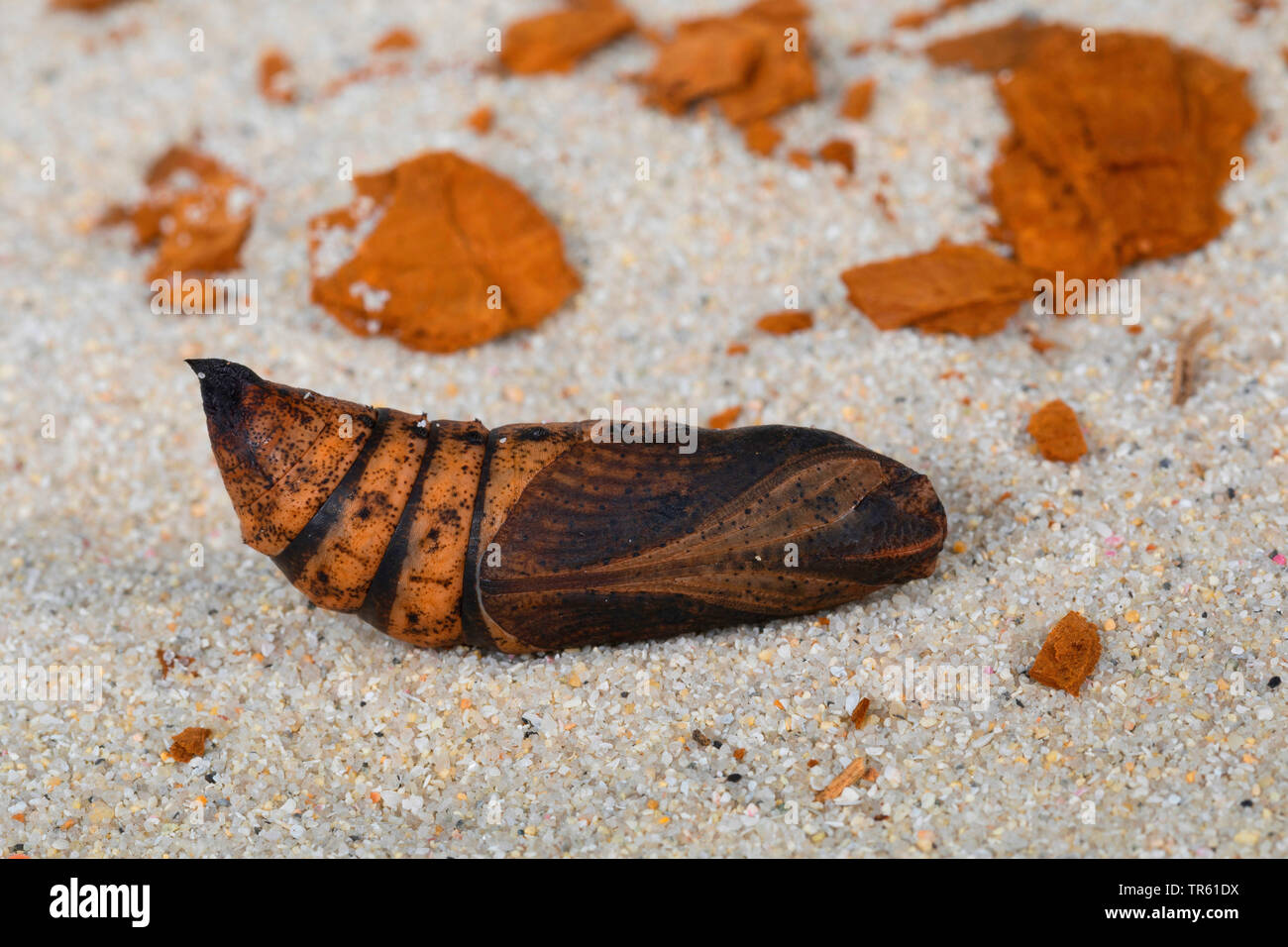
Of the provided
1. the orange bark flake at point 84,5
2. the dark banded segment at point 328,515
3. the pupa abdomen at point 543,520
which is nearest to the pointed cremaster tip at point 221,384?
the pupa abdomen at point 543,520

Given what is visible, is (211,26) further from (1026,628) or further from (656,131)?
(1026,628)

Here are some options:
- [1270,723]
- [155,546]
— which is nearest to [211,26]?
[155,546]

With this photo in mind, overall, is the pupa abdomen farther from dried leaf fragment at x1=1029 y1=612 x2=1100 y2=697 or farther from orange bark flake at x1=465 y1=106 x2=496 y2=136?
orange bark flake at x1=465 y1=106 x2=496 y2=136

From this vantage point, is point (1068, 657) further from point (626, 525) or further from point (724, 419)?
point (724, 419)

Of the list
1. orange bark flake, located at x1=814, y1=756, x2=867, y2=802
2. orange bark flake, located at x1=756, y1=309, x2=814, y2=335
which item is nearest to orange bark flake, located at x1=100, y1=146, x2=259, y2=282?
orange bark flake, located at x1=756, y1=309, x2=814, y2=335

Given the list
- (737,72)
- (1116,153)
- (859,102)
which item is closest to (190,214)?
(737,72)

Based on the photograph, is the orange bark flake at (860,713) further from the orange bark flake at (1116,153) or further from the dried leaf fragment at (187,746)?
the orange bark flake at (1116,153)
